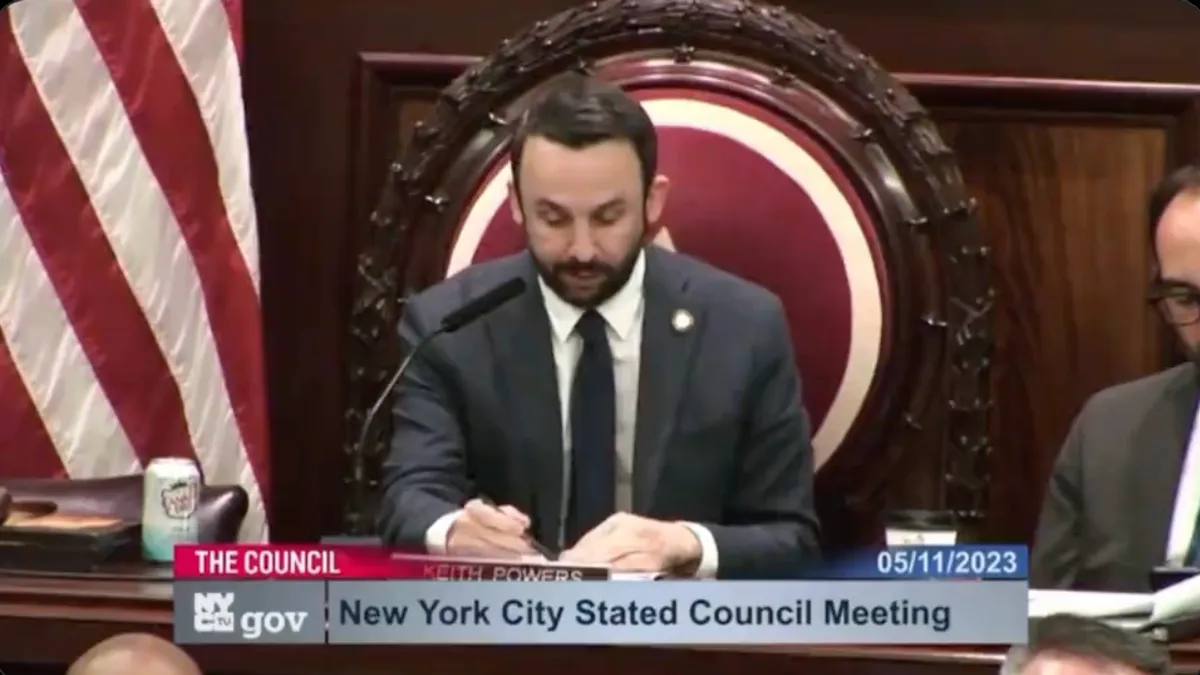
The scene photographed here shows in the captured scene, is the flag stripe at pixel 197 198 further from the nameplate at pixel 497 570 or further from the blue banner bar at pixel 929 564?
the blue banner bar at pixel 929 564

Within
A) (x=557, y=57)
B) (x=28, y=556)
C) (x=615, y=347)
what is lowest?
(x=28, y=556)

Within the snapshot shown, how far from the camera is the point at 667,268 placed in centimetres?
215

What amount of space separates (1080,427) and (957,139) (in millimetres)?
612

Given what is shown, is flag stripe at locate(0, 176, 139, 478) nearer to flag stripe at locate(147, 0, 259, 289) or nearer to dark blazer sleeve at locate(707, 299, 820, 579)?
flag stripe at locate(147, 0, 259, 289)

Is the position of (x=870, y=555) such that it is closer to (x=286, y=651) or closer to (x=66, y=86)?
(x=286, y=651)

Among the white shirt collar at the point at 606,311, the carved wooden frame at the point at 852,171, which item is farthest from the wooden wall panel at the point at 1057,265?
the white shirt collar at the point at 606,311

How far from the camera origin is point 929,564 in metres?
1.62

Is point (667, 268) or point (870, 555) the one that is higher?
point (667, 268)

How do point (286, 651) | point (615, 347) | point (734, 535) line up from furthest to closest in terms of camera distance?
point (615, 347), point (734, 535), point (286, 651)

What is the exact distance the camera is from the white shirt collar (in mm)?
2057

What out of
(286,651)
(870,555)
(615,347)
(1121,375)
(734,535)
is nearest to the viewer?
(870,555)

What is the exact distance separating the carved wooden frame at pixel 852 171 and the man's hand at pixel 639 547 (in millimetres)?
671

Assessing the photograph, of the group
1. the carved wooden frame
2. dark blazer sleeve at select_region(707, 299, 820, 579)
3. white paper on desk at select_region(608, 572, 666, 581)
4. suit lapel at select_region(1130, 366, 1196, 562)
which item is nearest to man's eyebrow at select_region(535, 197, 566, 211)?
dark blazer sleeve at select_region(707, 299, 820, 579)

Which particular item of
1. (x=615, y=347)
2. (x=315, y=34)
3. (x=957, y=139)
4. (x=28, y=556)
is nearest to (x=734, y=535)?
(x=615, y=347)
